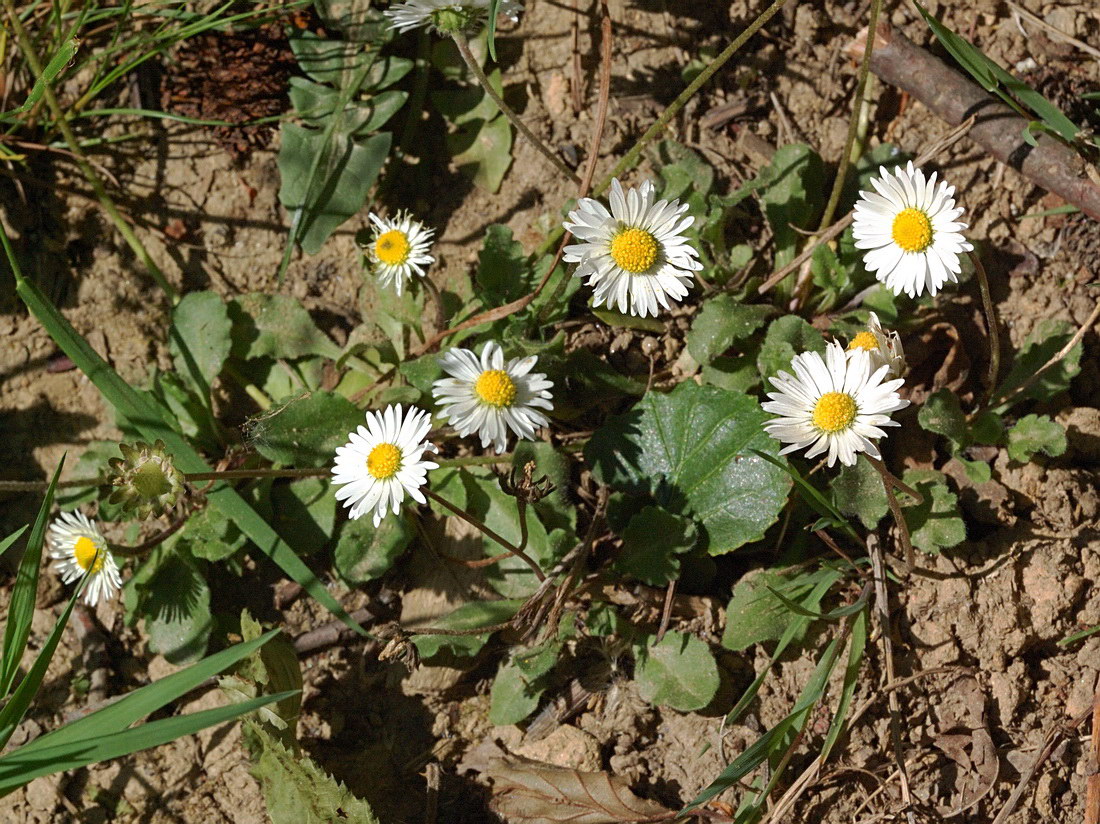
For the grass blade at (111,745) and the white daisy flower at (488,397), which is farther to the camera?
the white daisy flower at (488,397)

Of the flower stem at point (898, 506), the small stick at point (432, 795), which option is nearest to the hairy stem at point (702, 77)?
the flower stem at point (898, 506)

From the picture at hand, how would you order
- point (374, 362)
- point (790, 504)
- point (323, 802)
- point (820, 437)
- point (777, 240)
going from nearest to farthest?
1. point (820, 437)
2. point (323, 802)
3. point (790, 504)
4. point (777, 240)
5. point (374, 362)

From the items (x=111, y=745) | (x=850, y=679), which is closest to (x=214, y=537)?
(x=111, y=745)

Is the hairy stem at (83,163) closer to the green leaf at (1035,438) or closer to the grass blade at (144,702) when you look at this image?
the grass blade at (144,702)

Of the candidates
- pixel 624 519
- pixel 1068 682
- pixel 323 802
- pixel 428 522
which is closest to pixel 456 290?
pixel 428 522

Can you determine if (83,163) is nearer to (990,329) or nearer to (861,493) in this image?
(861,493)

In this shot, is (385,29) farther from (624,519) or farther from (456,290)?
(624,519)
